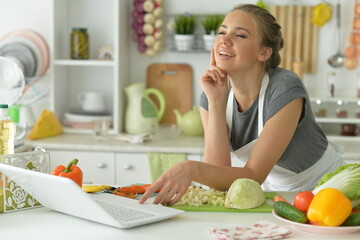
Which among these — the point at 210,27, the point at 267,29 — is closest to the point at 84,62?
the point at 210,27

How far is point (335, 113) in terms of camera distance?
12.8ft

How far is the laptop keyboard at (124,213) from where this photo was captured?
5.58 feet

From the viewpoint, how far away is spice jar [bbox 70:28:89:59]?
3939mm

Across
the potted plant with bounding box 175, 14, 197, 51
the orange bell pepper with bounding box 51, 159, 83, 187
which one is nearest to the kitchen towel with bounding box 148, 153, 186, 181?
the potted plant with bounding box 175, 14, 197, 51

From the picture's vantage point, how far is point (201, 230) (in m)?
1.66

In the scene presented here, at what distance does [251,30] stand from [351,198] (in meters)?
0.88

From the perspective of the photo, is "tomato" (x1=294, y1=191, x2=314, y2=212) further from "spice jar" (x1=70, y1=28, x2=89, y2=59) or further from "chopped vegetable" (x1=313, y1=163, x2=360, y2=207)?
"spice jar" (x1=70, y1=28, x2=89, y2=59)

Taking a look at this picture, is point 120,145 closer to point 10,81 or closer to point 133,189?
point 10,81

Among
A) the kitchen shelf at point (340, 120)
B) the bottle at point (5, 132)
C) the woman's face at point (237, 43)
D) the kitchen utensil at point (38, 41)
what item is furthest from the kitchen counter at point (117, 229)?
the kitchen utensil at point (38, 41)

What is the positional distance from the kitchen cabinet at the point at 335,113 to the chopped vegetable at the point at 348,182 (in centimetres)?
198

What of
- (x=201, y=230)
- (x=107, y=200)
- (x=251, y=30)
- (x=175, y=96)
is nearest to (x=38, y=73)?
(x=175, y=96)

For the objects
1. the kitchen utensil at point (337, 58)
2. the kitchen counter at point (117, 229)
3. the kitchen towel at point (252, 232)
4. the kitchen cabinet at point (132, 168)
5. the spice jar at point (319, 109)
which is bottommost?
the kitchen cabinet at point (132, 168)

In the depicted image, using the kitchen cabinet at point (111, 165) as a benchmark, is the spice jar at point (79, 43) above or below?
above

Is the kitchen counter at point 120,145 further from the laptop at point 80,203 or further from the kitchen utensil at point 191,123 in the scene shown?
the laptop at point 80,203
